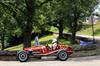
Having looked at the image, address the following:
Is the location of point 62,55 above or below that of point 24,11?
below

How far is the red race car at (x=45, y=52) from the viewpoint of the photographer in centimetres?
1883

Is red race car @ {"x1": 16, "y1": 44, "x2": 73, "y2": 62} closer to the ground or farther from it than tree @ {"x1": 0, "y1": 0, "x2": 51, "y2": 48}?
closer to the ground

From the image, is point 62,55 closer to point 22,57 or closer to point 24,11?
point 22,57

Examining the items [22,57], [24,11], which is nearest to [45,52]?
[22,57]

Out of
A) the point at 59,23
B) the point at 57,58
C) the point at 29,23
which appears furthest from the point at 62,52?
the point at 59,23

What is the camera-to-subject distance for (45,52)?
19.2 m

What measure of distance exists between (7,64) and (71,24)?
3790cm

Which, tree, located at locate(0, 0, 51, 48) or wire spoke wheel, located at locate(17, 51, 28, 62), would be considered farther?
tree, located at locate(0, 0, 51, 48)

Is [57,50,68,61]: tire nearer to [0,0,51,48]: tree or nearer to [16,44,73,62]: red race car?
[16,44,73,62]: red race car

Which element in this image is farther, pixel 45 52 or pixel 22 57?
pixel 45 52

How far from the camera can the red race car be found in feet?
61.8

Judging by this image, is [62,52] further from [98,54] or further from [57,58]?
[98,54]

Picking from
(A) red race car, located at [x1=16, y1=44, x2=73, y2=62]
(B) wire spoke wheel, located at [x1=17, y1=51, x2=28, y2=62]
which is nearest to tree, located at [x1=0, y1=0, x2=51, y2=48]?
(A) red race car, located at [x1=16, y1=44, x2=73, y2=62]

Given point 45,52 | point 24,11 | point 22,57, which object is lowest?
point 22,57
